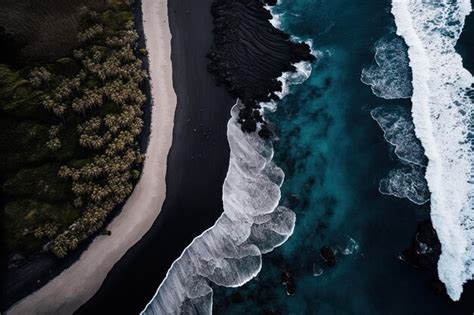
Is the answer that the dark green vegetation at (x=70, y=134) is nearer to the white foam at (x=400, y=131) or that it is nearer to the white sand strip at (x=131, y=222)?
the white sand strip at (x=131, y=222)

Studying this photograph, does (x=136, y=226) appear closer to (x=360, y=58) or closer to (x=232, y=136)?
(x=232, y=136)

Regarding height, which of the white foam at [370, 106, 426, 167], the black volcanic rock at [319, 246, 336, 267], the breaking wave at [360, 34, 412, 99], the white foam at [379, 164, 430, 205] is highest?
the breaking wave at [360, 34, 412, 99]

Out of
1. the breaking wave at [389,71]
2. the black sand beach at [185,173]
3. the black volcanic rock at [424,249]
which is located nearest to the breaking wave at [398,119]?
the breaking wave at [389,71]

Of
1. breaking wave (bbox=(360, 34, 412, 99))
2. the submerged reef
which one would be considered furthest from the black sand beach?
breaking wave (bbox=(360, 34, 412, 99))

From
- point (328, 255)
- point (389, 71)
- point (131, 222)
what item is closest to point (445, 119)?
point (389, 71)

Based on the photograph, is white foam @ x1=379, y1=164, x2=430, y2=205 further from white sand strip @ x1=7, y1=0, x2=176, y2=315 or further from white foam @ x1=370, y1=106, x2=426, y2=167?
white sand strip @ x1=7, y1=0, x2=176, y2=315

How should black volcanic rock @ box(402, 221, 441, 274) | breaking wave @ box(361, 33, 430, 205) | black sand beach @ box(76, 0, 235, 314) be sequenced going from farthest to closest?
breaking wave @ box(361, 33, 430, 205), black volcanic rock @ box(402, 221, 441, 274), black sand beach @ box(76, 0, 235, 314)
